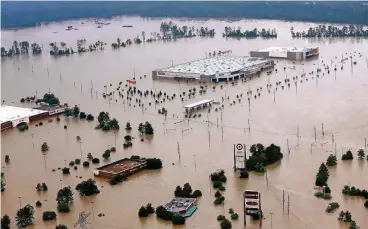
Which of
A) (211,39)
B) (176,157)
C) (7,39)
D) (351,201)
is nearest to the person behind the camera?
(351,201)

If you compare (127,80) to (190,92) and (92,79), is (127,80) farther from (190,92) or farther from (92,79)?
(190,92)

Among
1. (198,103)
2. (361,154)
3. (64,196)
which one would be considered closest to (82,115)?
(198,103)

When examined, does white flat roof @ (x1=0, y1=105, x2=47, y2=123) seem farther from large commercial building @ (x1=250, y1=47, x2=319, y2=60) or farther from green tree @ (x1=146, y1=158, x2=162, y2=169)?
large commercial building @ (x1=250, y1=47, x2=319, y2=60)

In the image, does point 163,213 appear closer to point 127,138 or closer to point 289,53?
point 127,138

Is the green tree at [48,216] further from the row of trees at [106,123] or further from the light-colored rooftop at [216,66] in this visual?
the light-colored rooftop at [216,66]

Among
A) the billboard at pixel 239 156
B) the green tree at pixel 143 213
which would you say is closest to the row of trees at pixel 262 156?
the billboard at pixel 239 156

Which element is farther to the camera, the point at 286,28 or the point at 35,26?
the point at 35,26

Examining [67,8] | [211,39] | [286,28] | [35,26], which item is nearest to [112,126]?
[211,39]
